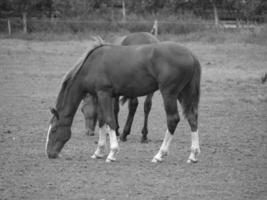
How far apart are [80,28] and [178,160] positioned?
26682mm

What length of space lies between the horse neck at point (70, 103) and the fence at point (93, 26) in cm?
2491

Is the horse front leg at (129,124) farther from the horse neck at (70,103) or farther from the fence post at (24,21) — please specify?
the fence post at (24,21)

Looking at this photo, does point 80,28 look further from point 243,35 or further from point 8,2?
point 243,35

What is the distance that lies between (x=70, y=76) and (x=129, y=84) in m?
0.89

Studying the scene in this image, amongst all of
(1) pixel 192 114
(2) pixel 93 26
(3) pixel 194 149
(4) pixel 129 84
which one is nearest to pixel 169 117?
(1) pixel 192 114

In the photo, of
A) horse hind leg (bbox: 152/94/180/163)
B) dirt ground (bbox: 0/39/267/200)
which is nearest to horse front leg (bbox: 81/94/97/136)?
dirt ground (bbox: 0/39/267/200)

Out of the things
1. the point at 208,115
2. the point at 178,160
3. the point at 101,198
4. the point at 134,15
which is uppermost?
the point at 101,198

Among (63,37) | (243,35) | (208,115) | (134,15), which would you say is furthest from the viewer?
(134,15)

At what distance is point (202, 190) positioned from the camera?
7.49 meters

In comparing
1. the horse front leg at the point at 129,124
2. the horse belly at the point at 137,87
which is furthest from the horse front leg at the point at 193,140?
the horse front leg at the point at 129,124

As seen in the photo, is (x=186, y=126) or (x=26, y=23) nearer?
(x=186, y=126)

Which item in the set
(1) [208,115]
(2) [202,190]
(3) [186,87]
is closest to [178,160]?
(3) [186,87]

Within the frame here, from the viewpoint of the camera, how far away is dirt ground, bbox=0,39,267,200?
24.6 ft

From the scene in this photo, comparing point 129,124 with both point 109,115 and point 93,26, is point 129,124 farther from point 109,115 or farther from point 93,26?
point 93,26
